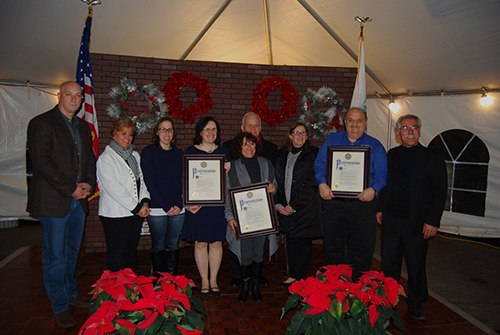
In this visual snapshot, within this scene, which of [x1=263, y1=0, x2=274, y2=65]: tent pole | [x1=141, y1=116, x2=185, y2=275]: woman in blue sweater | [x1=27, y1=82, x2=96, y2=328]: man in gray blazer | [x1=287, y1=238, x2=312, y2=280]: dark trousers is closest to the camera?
[x1=27, y1=82, x2=96, y2=328]: man in gray blazer

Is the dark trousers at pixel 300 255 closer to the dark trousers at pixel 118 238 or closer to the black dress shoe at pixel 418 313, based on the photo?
the black dress shoe at pixel 418 313

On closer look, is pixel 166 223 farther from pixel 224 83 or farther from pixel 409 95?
pixel 409 95

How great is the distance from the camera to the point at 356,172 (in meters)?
3.04

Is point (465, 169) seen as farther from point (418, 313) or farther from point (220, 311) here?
point (220, 311)

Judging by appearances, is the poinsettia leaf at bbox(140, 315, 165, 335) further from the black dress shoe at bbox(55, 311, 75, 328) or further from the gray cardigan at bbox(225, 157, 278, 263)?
the black dress shoe at bbox(55, 311, 75, 328)

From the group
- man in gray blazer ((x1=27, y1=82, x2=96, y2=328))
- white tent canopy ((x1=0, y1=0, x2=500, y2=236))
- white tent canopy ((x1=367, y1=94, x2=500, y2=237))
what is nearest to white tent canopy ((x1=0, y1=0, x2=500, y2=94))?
white tent canopy ((x1=0, y1=0, x2=500, y2=236))

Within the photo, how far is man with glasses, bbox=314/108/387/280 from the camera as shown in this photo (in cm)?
308

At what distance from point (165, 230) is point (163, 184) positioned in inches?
18.4

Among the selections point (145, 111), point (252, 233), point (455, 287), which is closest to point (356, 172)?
point (252, 233)

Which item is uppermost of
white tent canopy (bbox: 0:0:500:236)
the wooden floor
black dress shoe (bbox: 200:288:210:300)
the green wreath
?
white tent canopy (bbox: 0:0:500:236)

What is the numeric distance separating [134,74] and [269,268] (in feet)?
11.2

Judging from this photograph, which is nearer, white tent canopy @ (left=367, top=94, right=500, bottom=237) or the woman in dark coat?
the woman in dark coat

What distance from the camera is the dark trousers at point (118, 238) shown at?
2.95 meters

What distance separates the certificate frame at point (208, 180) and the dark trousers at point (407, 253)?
161 centimetres
